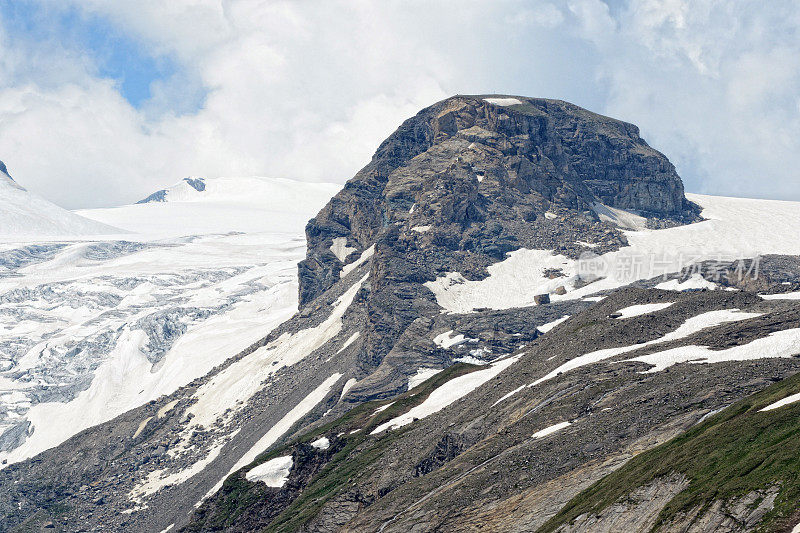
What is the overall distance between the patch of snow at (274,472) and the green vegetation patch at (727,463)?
165 feet

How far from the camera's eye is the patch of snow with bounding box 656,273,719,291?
173125 mm

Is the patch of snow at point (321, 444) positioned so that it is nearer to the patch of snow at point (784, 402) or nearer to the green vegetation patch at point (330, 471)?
the green vegetation patch at point (330, 471)

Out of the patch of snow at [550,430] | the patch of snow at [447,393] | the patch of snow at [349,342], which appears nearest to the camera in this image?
the patch of snow at [550,430]

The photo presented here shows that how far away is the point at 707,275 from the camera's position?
179 metres

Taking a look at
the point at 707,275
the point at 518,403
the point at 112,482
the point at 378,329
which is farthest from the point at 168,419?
the point at 518,403

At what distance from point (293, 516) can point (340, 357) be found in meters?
117

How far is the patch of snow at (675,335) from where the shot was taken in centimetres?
7569

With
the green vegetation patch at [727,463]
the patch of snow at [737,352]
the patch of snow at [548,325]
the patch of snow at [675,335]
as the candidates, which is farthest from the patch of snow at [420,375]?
the green vegetation patch at [727,463]

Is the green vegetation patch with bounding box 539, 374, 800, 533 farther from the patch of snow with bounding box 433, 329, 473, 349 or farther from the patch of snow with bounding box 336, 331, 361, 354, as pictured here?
the patch of snow with bounding box 336, 331, 361, 354

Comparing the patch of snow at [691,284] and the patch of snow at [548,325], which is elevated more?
the patch of snow at [691,284]

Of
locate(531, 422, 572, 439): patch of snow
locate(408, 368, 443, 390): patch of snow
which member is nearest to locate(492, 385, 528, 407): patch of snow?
locate(531, 422, 572, 439): patch of snow

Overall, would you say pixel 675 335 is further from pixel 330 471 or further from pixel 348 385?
pixel 348 385

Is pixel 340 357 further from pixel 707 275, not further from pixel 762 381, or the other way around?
pixel 762 381

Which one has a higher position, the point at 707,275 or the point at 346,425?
the point at 707,275
